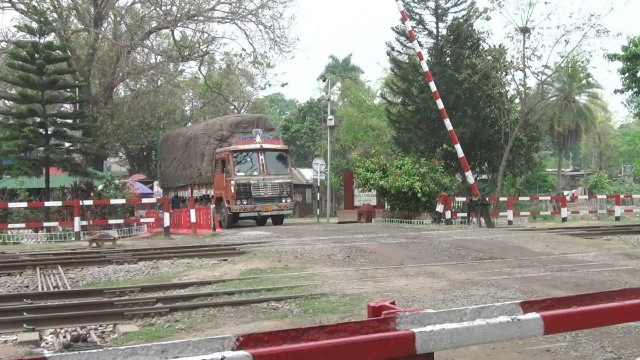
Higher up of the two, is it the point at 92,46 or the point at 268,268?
the point at 92,46

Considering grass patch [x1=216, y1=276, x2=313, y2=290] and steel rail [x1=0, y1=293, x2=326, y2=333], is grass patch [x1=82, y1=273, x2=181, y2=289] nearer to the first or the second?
grass patch [x1=216, y1=276, x2=313, y2=290]

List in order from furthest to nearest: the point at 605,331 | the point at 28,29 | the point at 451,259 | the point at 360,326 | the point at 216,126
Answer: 1. the point at 216,126
2. the point at 28,29
3. the point at 451,259
4. the point at 605,331
5. the point at 360,326

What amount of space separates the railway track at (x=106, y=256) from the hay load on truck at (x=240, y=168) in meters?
7.44

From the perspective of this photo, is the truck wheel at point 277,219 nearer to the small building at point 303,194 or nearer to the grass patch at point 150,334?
the grass patch at point 150,334

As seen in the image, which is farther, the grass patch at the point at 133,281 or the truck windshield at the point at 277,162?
the truck windshield at the point at 277,162

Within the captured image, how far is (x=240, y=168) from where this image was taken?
21344mm

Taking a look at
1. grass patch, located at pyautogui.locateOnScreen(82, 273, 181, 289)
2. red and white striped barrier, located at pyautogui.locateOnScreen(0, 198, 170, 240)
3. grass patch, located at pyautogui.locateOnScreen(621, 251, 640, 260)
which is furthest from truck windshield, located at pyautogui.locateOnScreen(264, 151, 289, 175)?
grass patch, located at pyautogui.locateOnScreen(621, 251, 640, 260)

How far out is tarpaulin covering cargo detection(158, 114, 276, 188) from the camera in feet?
75.1

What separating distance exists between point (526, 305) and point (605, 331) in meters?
3.71

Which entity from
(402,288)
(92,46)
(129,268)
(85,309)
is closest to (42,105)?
(92,46)

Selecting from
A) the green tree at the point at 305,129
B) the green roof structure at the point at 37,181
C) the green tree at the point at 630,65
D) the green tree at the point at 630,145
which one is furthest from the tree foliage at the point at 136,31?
the green tree at the point at 630,145

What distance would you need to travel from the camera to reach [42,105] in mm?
20688

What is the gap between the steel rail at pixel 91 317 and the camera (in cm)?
734

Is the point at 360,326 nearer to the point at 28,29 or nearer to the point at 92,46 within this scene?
the point at 28,29
